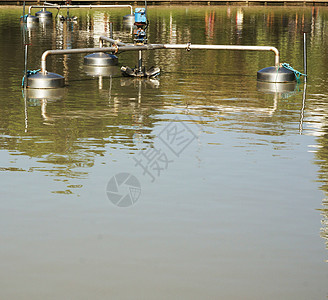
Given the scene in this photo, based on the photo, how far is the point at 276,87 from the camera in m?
→ 17.2

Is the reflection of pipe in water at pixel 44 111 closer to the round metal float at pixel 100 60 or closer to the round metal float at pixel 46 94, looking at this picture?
the round metal float at pixel 46 94

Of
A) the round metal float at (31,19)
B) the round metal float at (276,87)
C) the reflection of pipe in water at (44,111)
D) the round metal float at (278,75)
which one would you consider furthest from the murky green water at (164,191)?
the round metal float at (31,19)

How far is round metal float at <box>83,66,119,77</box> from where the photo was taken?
1940 centimetres

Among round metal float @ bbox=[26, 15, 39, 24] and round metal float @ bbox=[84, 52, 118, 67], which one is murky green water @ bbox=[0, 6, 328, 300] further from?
round metal float @ bbox=[26, 15, 39, 24]

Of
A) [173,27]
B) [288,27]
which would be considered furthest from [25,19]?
[288,27]

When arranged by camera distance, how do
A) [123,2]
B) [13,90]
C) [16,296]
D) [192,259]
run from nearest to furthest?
[16,296]
[192,259]
[13,90]
[123,2]

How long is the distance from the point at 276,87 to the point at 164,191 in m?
9.14

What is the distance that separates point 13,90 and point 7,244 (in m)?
9.79

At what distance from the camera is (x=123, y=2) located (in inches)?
2630

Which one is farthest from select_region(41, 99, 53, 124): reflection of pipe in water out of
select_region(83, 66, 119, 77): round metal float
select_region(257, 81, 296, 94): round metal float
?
select_region(257, 81, 296, 94): round metal float

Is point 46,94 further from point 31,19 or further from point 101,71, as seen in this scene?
point 31,19

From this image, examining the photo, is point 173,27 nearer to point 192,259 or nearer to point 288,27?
point 288,27
